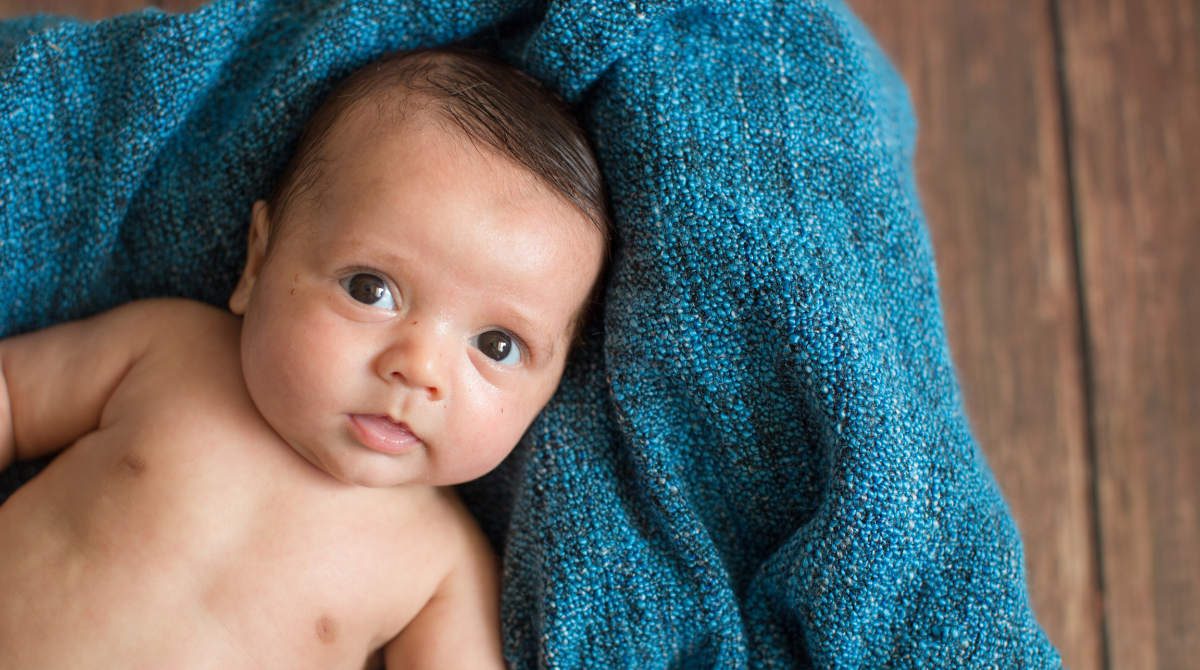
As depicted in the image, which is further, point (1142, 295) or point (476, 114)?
point (1142, 295)

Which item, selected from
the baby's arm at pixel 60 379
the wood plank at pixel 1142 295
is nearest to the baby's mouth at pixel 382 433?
the baby's arm at pixel 60 379

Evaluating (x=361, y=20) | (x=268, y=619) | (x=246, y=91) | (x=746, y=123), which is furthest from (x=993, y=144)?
(x=268, y=619)

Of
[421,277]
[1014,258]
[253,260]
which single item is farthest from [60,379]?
[1014,258]

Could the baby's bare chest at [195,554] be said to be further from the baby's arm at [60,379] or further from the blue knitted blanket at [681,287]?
the blue knitted blanket at [681,287]

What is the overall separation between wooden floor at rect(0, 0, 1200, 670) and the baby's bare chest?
0.88 metres

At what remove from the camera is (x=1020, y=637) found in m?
0.92

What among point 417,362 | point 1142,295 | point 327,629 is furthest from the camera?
point 1142,295

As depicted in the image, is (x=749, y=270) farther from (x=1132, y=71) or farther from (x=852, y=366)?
(x=1132, y=71)

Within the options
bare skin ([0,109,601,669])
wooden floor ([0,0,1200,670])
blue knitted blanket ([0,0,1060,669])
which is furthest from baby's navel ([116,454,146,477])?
wooden floor ([0,0,1200,670])

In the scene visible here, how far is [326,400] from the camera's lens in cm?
83

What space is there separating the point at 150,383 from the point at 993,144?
1335 millimetres

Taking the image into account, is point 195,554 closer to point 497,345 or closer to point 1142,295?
point 497,345

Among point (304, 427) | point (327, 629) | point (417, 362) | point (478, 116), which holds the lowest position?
point (327, 629)

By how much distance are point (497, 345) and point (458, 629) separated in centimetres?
37
